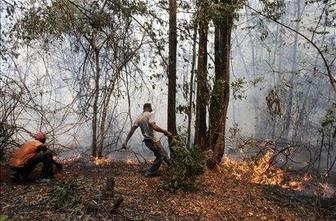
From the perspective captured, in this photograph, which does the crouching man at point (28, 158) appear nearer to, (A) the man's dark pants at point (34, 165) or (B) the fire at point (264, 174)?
(A) the man's dark pants at point (34, 165)

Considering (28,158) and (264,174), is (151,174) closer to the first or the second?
(28,158)

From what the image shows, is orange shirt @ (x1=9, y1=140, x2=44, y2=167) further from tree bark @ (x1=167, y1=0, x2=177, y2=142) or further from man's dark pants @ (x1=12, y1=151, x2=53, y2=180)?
tree bark @ (x1=167, y1=0, x2=177, y2=142)

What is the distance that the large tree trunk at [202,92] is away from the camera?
12.5m

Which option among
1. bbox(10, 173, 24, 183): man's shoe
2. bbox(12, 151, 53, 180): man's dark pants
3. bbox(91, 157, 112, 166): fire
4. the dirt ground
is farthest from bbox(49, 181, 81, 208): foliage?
bbox(91, 157, 112, 166): fire

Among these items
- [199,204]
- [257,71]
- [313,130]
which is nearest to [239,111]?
[257,71]

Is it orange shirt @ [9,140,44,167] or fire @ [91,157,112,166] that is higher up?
orange shirt @ [9,140,44,167]

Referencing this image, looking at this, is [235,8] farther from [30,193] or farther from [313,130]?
[313,130]

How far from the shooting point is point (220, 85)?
40.8 ft

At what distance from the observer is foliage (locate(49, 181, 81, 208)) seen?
25.8 feet

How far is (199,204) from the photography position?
30.2 feet

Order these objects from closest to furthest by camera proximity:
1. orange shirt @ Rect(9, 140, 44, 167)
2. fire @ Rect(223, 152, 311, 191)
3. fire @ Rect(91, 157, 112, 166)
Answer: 1. orange shirt @ Rect(9, 140, 44, 167)
2. fire @ Rect(223, 152, 311, 191)
3. fire @ Rect(91, 157, 112, 166)

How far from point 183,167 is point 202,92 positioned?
11.7 ft

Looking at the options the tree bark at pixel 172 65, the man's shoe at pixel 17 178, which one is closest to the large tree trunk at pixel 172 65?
the tree bark at pixel 172 65

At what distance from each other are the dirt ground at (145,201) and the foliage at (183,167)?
0.20 metres
